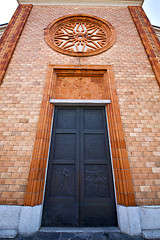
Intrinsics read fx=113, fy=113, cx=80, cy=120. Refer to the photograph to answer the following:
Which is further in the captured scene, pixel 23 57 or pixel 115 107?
pixel 23 57

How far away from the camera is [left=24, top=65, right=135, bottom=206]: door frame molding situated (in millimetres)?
2680

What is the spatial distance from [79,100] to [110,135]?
4.98 feet

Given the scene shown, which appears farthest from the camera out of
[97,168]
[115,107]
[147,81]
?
[147,81]

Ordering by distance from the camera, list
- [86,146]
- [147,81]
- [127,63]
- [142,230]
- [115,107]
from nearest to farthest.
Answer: [142,230] → [86,146] → [115,107] → [147,81] → [127,63]

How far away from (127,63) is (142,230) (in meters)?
5.01

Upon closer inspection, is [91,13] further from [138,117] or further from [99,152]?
[99,152]

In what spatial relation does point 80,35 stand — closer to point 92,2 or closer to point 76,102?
point 92,2

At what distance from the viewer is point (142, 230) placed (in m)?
2.38

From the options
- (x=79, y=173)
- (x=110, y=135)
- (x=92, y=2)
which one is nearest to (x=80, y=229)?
(x=79, y=173)

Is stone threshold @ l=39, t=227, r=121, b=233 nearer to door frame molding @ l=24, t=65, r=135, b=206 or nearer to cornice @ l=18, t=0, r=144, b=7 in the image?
door frame molding @ l=24, t=65, r=135, b=206

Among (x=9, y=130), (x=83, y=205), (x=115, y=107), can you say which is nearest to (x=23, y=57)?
(x=9, y=130)

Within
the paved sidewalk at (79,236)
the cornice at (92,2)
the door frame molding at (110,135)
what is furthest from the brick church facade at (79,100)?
the cornice at (92,2)

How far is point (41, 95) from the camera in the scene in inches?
149

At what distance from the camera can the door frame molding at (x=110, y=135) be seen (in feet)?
8.79
